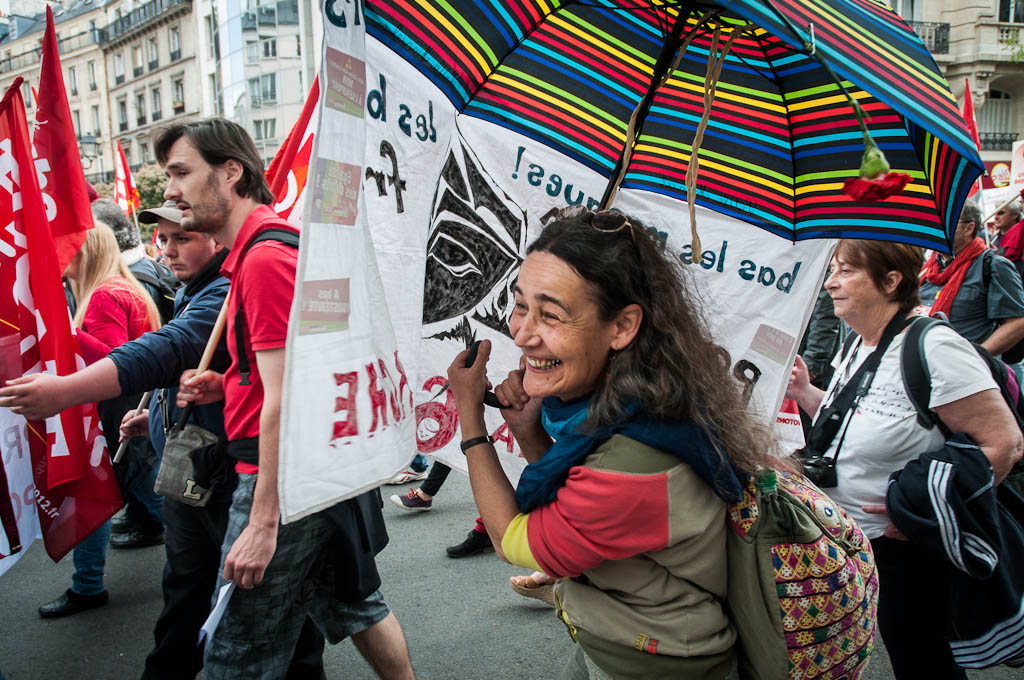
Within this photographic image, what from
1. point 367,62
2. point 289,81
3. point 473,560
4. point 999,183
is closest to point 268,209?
point 367,62

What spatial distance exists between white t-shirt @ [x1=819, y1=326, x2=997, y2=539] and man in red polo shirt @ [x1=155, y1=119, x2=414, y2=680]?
66.3 inches

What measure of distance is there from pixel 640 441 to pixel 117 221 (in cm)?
476

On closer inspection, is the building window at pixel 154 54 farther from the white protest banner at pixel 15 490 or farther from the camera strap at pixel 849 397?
the camera strap at pixel 849 397

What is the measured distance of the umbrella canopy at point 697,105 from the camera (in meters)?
1.84

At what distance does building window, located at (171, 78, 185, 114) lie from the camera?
5016cm

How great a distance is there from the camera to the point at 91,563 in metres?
4.09

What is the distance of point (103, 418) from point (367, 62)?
3437mm

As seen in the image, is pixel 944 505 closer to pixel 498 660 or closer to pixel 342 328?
pixel 342 328

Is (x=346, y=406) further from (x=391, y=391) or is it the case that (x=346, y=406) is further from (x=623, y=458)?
(x=623, y=458)

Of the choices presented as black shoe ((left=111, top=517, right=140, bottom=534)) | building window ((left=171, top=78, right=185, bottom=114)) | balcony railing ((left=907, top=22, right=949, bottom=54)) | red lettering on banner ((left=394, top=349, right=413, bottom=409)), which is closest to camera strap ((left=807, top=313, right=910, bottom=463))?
red lettering on banner ((left=394, top=349, right=413, bottom=409))

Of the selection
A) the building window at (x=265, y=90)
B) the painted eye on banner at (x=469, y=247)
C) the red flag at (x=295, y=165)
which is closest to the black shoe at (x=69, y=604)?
the red flag at (x=295, y=165)

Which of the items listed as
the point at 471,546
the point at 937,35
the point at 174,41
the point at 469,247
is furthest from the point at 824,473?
the point at 174,41

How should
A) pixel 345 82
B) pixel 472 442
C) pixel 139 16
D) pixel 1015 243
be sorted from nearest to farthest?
1. pixel 345 82
2. pixel 472 442
3. pixel 1015 243
4. pixel 139 16

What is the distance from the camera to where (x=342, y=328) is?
4.43 ft
